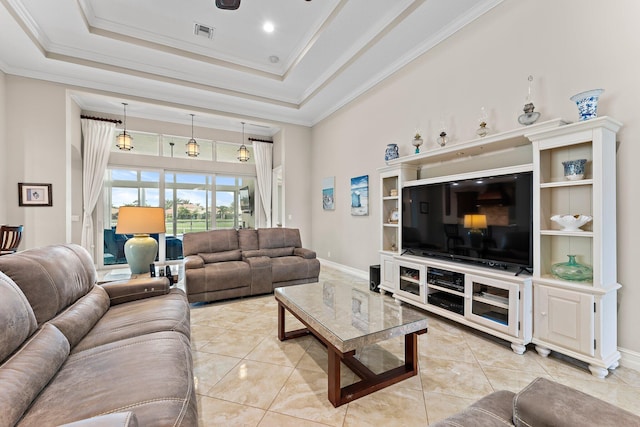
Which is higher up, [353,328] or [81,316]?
[81,316]

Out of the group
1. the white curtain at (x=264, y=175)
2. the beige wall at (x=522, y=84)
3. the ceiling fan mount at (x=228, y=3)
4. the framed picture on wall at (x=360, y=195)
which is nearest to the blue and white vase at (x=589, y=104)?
the beige wall at (x=522, y=84)

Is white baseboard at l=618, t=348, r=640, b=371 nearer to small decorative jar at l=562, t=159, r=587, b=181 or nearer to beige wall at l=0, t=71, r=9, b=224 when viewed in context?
small decorative jar at l=562, t=159, r=587, b=181

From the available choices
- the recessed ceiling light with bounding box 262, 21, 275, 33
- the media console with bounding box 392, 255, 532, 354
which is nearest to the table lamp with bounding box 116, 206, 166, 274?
the recessed ceiling light with bounding box 262, 21, 275, 33

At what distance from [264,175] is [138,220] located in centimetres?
435

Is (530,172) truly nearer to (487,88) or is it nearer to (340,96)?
(487,88)

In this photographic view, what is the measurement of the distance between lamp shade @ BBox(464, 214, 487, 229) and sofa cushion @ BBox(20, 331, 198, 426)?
2.80 metres

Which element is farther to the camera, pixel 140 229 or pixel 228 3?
pixel 140 229

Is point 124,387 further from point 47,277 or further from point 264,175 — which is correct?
point 264,175

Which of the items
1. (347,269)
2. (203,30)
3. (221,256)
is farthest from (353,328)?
(203,30)

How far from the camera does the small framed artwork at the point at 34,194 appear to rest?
4109 millimetres

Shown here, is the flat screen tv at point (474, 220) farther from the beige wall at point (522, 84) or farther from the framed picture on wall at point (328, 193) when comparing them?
the framed picture on wall at point (328, 193)

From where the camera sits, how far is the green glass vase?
215 cm

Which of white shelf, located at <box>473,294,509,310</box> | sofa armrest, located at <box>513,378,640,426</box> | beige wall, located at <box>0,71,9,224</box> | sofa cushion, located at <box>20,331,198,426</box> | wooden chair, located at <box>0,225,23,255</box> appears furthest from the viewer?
beige wall, located at <box>0,71,9,224</box>

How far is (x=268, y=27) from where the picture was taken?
3.78m
